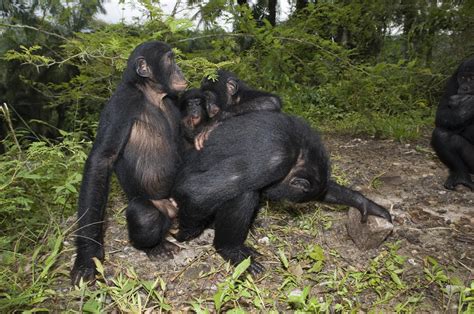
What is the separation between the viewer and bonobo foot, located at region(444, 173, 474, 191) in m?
5.03

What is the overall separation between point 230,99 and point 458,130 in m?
3.43

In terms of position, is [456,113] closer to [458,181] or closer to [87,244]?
[458,181]

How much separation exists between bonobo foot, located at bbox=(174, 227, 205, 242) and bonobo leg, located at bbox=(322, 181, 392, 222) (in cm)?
129

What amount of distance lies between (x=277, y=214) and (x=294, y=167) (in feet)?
3.76

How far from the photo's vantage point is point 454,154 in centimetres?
535

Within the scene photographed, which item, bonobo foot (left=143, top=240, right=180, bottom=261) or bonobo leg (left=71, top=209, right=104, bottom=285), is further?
bonobo foot (left=143, top=240, right=180, bottom=261)

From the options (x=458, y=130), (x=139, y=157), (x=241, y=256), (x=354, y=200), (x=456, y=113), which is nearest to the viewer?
(x=139, y=157)

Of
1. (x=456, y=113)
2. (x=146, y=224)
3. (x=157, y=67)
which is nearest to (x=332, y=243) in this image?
(x=146, y=224)

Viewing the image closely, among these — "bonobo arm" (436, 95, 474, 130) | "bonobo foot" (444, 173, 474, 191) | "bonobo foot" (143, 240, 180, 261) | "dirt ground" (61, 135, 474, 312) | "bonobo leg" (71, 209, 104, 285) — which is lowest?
"dirt ground" (61, 135, 474, 312)

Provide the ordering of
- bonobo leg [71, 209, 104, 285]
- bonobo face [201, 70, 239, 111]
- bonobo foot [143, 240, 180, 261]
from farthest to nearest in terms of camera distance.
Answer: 1. bonobo face [201, 70, 239, 111]
2. bonobo foot [143, 240, 180, 261]
3. bonobo leg [71, 209, 104, 285]

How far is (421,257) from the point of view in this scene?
356 centimetres

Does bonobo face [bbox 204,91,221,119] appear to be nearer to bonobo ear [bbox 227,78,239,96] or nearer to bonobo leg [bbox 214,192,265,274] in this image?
bonobo ear [bbox 227,78,239,96]

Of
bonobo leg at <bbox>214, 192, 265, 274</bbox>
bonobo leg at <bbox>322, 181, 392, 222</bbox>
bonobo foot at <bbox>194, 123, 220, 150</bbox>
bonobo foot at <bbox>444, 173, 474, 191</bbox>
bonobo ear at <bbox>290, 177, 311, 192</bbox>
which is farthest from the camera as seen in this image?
bonobo foot at <bbox>444, 173, 474, 191</bbox>

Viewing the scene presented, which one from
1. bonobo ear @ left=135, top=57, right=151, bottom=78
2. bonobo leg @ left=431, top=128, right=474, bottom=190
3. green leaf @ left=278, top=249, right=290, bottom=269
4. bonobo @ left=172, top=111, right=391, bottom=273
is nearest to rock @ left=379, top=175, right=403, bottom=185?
bonobo leg @ left=431, top=128, right=474, bottom=190
